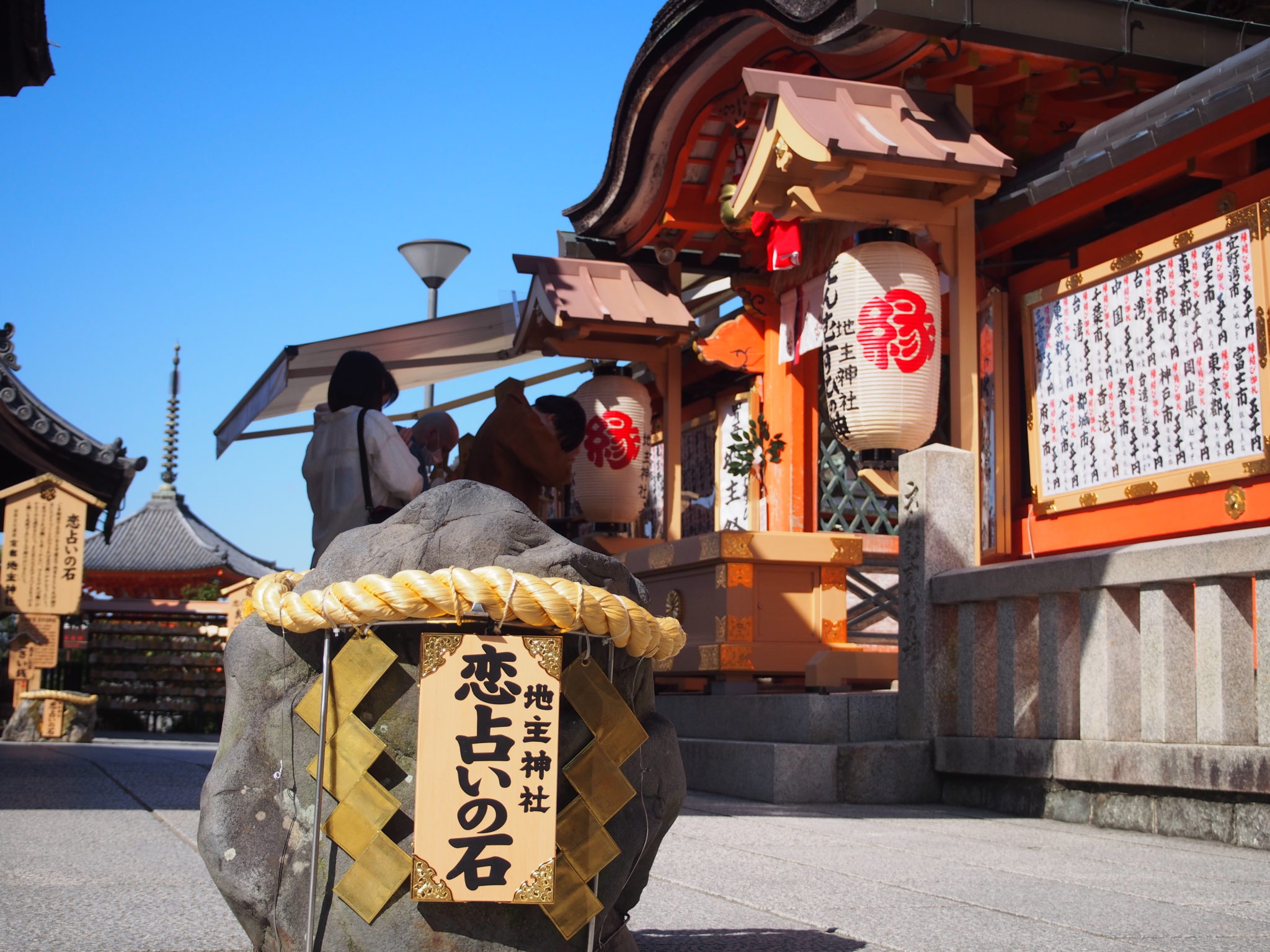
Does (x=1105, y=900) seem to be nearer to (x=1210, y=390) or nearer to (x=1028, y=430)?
(x=1210, y=390)

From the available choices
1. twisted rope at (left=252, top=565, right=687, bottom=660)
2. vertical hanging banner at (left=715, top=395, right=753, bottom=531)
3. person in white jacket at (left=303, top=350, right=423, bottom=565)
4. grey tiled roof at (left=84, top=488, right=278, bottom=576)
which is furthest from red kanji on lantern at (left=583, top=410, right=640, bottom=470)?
grey tiled roof at (left=84, top=488, right=278, bottom=576)

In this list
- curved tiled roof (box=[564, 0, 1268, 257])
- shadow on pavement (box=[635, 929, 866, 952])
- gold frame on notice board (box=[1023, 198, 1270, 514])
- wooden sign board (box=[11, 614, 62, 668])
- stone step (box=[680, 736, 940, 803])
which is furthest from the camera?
wooden sign board (box=[11, 614, 62, 668])

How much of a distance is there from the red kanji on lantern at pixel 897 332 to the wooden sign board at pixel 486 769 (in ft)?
18.8

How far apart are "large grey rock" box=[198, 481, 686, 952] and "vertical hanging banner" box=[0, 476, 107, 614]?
14890 millimetres

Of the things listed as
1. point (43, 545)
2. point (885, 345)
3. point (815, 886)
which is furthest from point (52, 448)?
point (815, 886)

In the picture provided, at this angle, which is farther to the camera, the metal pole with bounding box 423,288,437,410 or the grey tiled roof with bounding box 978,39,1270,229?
the metal pole with bounding box 423,288,437,410

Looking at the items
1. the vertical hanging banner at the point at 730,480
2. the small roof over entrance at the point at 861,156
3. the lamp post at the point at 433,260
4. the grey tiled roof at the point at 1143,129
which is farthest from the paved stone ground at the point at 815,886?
the lamp post at the point at 433,260

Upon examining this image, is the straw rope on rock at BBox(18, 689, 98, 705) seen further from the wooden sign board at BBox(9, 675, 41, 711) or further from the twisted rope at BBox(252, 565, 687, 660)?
the twisted rope at BBox(252, 565, 687, 660)

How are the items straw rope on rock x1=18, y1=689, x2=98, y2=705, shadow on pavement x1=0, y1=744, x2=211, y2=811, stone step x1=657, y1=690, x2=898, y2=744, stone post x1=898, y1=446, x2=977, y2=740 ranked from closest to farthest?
shadow on pavement x1=0, y1=744, x2=211, y2=811 → stone post x1=898, y1=446, x2=977, y2=740 → stone step x1=657, y1=690, x2=898, y2=744 → straw rope on rock x1=18, y1=689, x2=98, y2=705

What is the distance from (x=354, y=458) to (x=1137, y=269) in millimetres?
5279

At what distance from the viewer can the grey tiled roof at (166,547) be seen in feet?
104

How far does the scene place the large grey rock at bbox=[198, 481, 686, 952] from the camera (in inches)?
95.7

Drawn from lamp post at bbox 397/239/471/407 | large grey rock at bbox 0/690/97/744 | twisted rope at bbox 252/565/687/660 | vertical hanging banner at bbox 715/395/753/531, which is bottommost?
large grey rock at bbox 0/690/97/744

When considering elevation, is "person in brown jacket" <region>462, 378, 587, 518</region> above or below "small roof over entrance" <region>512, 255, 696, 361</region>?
below
